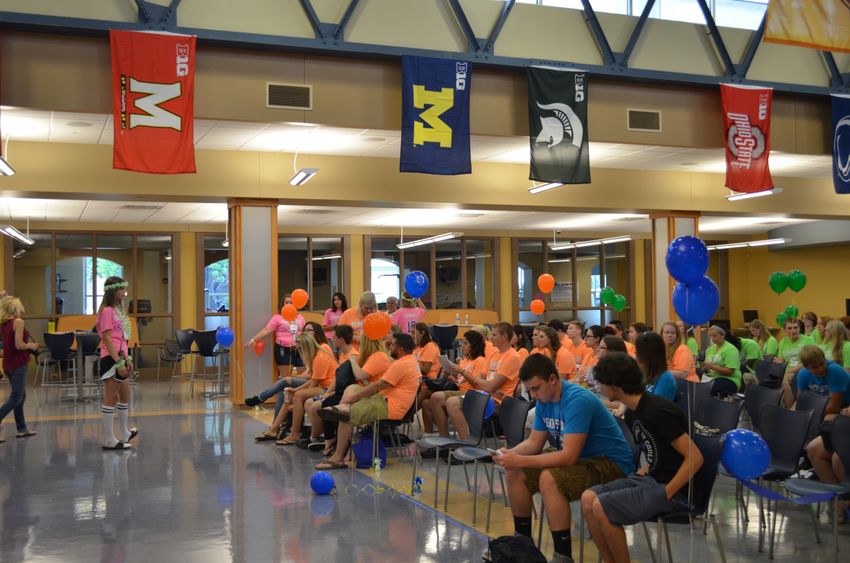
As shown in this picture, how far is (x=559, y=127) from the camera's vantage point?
9805mm

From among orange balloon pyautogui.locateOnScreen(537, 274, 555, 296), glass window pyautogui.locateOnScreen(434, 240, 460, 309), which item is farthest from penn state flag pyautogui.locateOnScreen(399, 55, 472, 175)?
glass window pyautogui.locateOnScreen(434, 240, 460, 309)

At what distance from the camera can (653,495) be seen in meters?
3.72

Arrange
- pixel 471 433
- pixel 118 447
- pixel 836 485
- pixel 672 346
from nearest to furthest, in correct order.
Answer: pixel 836 485 → pixel 471 433 → pixel 672 346 → pixel 118 447

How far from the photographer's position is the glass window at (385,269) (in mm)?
19016

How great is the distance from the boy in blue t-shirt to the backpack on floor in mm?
167

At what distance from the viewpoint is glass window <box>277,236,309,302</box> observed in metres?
18.8

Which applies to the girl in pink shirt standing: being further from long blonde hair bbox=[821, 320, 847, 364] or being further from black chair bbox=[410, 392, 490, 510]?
long blonde hair bbox=[821, 320, 847, 364]

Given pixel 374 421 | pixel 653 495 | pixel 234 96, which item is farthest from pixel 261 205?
pixel 653 495

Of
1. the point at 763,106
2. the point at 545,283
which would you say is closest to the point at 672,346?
the point at 763,106

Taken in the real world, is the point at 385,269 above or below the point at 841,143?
below

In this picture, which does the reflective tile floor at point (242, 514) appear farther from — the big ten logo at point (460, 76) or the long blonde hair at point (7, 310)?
the big ten logo at point (460, 76)

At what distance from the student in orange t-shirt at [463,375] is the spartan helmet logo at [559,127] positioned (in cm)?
299

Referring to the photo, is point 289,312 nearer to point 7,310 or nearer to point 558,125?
point 7,310

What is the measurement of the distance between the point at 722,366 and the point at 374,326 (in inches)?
151
